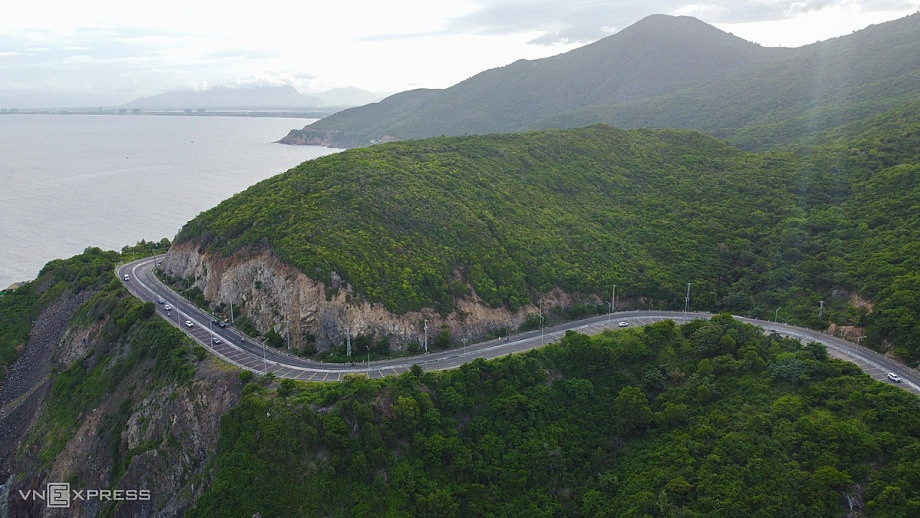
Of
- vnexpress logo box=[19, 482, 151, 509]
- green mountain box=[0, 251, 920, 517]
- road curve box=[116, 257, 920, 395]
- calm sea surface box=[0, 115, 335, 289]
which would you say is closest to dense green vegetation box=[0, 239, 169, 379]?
road curve box=[116, 257, 920, 395]

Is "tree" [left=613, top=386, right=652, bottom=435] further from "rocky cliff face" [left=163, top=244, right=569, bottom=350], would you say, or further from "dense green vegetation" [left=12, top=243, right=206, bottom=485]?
"dense green vegetation" [left=12, top=243, right=206, bottom=485]

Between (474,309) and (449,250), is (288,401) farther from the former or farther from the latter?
(449,250)

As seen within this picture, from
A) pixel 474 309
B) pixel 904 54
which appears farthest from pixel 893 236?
pixel 904 54

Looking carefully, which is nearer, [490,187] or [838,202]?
[838,202]

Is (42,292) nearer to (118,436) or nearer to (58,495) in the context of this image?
(58,495)

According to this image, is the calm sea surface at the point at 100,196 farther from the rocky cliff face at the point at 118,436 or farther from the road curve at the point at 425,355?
the road curve at the point at 425,355
